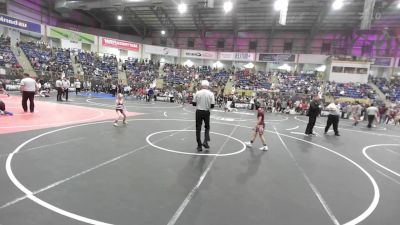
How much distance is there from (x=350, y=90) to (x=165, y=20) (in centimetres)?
2675

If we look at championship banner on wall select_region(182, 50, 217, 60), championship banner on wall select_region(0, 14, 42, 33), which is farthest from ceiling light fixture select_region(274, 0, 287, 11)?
championship banner on wall select_region(0, 14, 42, 33)

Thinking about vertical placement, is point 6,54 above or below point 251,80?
above

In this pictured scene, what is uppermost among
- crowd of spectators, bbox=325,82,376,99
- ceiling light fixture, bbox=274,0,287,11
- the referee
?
ceiling light fixture, bbox=274,0,287,11

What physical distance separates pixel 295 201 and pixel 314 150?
464 centimetres

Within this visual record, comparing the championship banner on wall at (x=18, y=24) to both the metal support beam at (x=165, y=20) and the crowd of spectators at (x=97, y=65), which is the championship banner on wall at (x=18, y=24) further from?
the metal support beam at (x=165, y=20)

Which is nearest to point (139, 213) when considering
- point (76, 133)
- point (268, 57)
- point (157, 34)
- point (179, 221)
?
point (179, 221)

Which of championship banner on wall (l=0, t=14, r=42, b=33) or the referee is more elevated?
championship banner on wall (l=0, t=14, r=42, b=33)

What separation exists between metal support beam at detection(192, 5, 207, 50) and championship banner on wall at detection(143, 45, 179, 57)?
4.44 m

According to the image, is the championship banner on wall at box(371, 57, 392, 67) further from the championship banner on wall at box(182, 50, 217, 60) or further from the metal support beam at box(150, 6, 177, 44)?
the metal support beam at box(150, 6, 177, 44)

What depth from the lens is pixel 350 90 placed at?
102 ft

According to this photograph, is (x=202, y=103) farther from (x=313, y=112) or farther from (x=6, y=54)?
(x=6, y=54)

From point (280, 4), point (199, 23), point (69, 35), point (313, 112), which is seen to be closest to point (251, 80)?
point (199, 23)

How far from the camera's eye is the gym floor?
3.79 meters

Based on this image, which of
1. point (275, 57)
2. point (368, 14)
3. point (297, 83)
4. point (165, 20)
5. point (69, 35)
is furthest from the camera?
point (165, 20)
